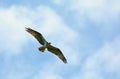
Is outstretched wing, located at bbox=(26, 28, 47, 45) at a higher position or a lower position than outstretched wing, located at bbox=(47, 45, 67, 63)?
lower

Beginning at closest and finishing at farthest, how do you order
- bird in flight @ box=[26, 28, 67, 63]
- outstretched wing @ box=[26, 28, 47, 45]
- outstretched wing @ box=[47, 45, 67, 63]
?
1. outstretched wing @ box=[26, 28, 47, 45]
2. bird in flight @ box=[26, 28, 67, 63]
3. outstretched wing @ box=[47, 45, 67, 63]

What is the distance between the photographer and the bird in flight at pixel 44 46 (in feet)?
171

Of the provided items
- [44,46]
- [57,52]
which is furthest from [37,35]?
[57,52]

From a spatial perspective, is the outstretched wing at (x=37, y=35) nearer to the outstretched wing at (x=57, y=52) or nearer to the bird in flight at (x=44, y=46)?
the bird in flight at (x=44, y=46)

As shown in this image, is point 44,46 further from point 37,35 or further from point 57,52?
point 57,52

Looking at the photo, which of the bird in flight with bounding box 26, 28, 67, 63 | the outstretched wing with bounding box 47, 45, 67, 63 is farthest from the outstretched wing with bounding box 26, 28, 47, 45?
the outstretched wing with bounding box 47, 45, 67, 63

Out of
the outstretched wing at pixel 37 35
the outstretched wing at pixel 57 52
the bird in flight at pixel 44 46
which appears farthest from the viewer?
the outstretched wing at pixel 57 52

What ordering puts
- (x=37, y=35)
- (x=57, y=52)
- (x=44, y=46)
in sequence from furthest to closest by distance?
(x=57, y=52) → (x=37, y=35) → (x=44, y=46)

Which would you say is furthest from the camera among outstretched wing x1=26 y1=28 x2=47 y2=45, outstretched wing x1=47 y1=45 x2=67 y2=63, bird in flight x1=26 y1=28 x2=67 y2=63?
outstretched wing x1=47 y1=45 x2=67 y2=63

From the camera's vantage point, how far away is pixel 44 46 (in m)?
52.6

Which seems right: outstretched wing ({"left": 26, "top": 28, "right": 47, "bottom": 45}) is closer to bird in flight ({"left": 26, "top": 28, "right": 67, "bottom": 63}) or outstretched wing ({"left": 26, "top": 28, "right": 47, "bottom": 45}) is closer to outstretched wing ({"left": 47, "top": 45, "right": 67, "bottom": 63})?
bird in flight ({"left": 26, "top": 28, "right": 67, "bottom": 63})

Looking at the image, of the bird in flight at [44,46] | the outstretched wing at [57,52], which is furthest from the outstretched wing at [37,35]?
the outstretched wing at [57,52]

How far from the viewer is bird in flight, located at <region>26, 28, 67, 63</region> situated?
52.0 metres

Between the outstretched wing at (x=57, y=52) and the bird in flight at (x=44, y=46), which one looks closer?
the bird in flight at (x=44, y=46)
